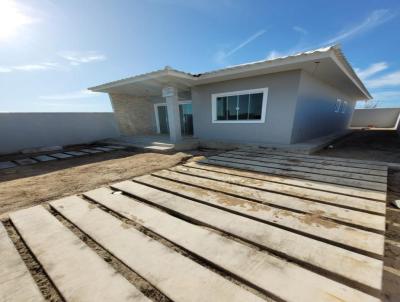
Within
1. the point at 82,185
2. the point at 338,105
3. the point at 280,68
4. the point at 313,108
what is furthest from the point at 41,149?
the point at 338,105

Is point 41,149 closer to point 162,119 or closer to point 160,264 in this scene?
point 162,119

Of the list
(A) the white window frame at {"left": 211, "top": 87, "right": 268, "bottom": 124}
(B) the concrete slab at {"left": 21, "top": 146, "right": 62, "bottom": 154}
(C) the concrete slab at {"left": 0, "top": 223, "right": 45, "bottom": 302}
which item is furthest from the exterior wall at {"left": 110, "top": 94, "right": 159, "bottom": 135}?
(C) the concrete slab at {"left": 0, "top": 223, "right": 45, "bottom": 302}

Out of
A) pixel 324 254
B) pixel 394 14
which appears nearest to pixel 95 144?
pixel 324 254

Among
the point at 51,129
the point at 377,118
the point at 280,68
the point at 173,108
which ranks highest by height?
the point at 280,68

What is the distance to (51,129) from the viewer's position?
→ 260 inches

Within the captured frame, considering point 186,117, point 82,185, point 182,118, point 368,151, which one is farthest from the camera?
point 182,118

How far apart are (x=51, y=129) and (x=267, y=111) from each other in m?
8.02

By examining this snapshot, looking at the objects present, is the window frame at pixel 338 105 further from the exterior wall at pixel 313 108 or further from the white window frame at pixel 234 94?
the white window frame at pixel 234 94

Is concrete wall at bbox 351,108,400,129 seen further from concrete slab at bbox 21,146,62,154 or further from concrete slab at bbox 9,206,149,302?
concrete slab at bbox 21,146,62,154

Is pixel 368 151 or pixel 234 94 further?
pixel 234 94

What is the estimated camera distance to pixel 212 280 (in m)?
1.00

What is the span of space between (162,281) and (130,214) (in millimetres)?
914

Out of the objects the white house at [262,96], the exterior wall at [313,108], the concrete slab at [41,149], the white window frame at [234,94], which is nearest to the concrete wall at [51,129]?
the concrete slab at [41,149]

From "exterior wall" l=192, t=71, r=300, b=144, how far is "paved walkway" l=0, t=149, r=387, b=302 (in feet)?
8.92
